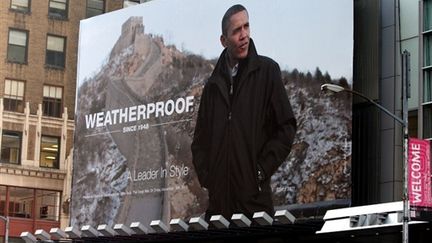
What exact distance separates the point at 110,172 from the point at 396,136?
16926 mm

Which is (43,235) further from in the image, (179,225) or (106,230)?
(179,225)

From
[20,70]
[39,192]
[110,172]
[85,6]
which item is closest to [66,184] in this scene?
[39,192]

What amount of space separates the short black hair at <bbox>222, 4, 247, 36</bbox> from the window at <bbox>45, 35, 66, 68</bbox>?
37062mm

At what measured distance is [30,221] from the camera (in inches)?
3103

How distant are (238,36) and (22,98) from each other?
124 ft

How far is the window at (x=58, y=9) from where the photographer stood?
8200 cm

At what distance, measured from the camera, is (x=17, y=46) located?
8019 cm

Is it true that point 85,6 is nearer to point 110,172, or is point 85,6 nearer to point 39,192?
point 39,192

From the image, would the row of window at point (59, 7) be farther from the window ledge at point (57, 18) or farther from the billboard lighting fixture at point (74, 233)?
the billboard lighting fixture at point (74, 233)

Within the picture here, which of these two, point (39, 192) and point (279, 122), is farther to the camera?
point (39, 192)

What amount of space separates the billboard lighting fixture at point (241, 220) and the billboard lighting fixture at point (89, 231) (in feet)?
30.1

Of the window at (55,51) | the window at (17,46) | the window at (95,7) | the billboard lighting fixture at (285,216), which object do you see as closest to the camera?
the billboard lighting fixture at (285,216)

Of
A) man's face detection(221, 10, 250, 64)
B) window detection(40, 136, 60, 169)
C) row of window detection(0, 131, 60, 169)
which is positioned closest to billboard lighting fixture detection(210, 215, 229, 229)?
man's face detection(221, 10, 250, 64)

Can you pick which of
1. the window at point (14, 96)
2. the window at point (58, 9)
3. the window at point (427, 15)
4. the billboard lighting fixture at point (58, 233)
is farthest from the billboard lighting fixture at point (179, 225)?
the window at point (58, 9)
